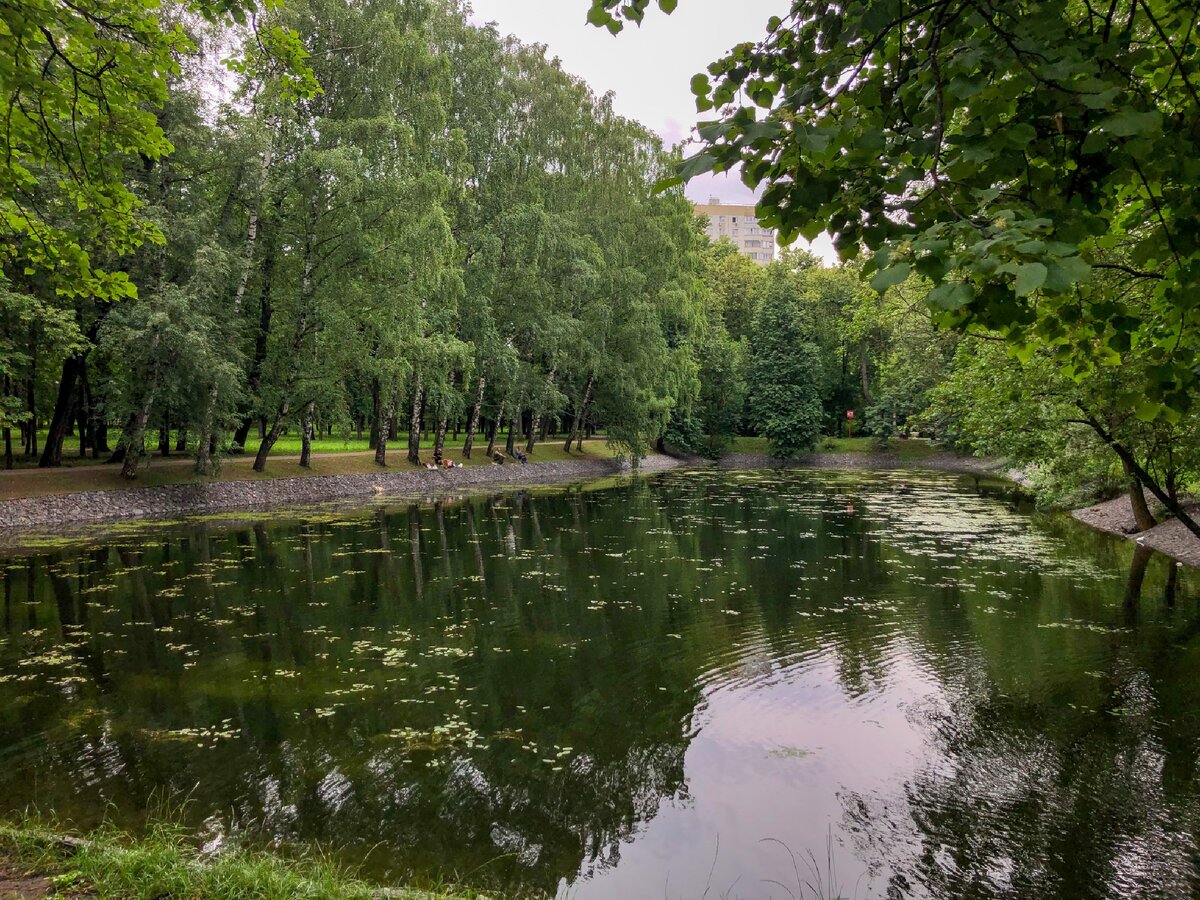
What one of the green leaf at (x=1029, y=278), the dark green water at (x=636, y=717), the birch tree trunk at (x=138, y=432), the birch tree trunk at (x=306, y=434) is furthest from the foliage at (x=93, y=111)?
the birch tree trunk at (x=306, y=434)

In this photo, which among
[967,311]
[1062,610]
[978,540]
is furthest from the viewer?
[978,540]

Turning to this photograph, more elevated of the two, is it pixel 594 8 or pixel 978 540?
pixel 594 8

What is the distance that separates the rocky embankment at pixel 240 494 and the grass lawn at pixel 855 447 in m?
24.0

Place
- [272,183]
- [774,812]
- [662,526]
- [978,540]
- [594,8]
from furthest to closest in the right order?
1. [272,183]
2. [662,526]
3. [978,540]
4. [774,812]
5. [594,8]

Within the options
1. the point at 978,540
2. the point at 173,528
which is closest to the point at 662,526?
the point at 978,540

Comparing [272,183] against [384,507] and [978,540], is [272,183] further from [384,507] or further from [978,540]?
[978,540]

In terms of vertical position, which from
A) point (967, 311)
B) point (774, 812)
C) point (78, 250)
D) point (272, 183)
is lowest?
point (774, 812)

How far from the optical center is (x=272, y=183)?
2555 centimetres

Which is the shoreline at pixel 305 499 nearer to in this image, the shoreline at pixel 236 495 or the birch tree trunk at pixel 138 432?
the shoreline at pixel 236 495

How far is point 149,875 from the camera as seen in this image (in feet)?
13.7

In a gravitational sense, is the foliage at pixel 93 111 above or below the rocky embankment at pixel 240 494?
above

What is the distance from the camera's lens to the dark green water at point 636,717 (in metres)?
5.61

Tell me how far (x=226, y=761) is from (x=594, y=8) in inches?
278

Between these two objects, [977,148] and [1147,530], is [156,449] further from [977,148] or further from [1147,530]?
[1147,530]
